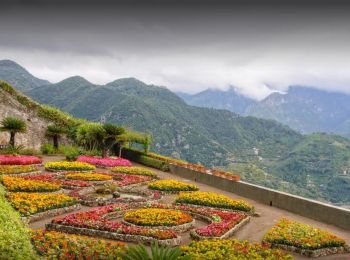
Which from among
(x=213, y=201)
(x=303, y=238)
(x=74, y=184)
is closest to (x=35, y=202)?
(x=74, y=184)

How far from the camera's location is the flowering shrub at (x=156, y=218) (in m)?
18.8

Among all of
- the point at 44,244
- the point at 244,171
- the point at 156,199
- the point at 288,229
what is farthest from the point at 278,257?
the point at 244,171

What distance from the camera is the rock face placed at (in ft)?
160

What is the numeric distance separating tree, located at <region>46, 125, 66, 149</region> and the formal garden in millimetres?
15916

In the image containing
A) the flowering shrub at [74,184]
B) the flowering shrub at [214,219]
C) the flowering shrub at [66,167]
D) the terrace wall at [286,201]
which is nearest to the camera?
the flowering shrub at [214,219]

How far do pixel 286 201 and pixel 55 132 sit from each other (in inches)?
1228

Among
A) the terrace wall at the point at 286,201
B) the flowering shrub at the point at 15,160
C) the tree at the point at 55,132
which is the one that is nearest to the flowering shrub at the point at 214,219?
the terrace wall at the point at 286,201

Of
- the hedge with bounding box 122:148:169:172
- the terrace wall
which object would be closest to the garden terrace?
the terrace wall

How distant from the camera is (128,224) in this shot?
61.5 feet

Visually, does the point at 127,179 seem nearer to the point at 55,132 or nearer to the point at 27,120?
the point at 55,132

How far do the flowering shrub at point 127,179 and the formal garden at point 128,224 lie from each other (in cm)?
7

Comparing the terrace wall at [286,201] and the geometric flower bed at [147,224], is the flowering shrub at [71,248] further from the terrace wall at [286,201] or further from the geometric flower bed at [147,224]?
the terrace wall at [286,201]

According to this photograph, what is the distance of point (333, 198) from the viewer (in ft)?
623

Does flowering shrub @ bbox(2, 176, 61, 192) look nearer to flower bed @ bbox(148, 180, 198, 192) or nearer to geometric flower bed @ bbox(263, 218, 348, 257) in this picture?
flower bed @ bbox(148, 180, 198, 192)
